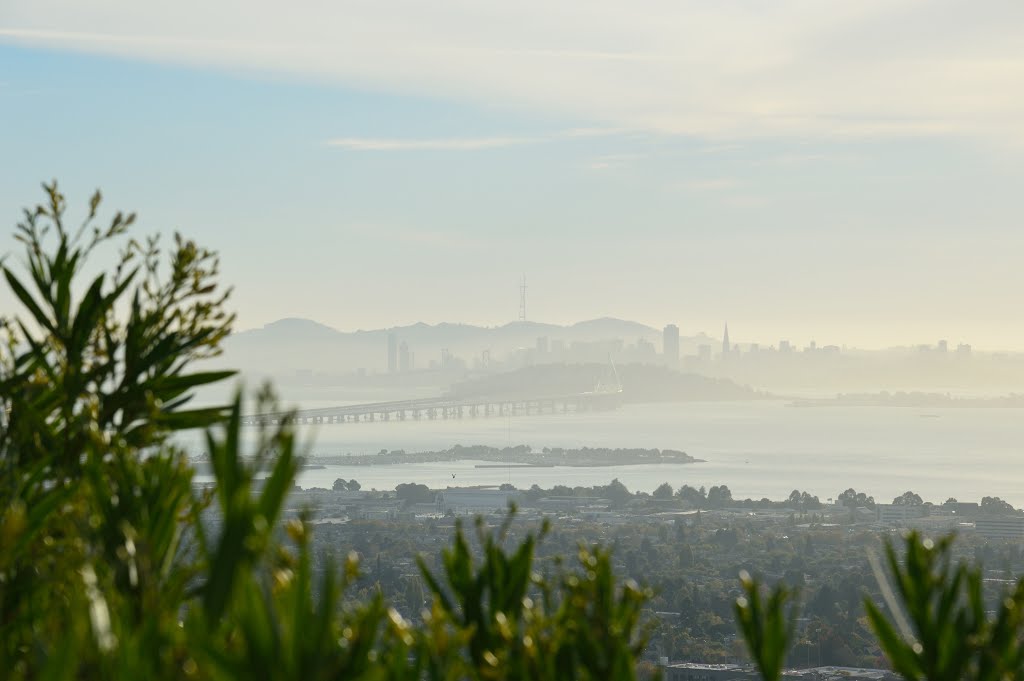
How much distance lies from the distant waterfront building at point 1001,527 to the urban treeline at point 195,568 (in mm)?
16852

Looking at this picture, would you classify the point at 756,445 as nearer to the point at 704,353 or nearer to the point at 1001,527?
the point at 704,353

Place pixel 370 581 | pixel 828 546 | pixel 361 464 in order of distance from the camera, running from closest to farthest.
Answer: pixel 370 581 → pixel 828 546 → pixel 361 464

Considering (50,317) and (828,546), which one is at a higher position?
(50,317)

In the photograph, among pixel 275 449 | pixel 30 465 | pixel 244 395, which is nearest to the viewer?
pixel 244 395

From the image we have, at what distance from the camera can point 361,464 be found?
35.5 meters

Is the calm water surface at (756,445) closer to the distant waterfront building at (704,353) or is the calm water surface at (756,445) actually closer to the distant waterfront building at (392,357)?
the distant waterfront building at (704,353)

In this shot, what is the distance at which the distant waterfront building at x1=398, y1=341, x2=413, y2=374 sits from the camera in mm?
60278

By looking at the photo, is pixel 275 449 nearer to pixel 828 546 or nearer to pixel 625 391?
pixel 828 546

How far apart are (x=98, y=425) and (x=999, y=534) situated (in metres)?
18.4

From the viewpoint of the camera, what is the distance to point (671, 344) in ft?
226

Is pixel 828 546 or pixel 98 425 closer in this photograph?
pixel 98 425

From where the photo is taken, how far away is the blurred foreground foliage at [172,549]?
0.88 metres

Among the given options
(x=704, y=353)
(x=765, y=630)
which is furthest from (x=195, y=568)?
(x=704, y=353)

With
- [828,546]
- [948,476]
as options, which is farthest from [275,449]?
[948,476]
